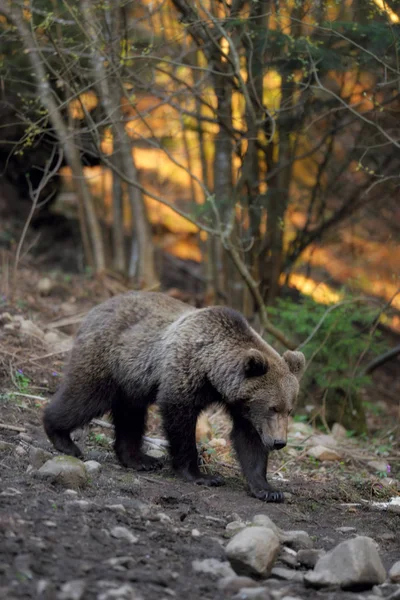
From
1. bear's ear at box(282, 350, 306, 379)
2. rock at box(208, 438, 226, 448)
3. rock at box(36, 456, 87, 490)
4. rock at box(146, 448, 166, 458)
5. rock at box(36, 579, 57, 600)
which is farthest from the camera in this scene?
rock at box(208, 438, 226, 448)

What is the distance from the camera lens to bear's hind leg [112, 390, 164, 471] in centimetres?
723

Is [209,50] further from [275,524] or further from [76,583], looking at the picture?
[76,583]

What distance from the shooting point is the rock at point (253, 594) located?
12.9 feet

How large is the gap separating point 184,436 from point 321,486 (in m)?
1.50

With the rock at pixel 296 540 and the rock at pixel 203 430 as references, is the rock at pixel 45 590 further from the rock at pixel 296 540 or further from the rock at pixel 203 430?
the rock at pixel 203 430

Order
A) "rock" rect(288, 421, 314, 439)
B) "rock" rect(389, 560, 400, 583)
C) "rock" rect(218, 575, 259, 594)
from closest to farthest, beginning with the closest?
"rock" rect(218, 575, 259, 594), "rock" rect(389, 560, 400, 583), "rock" rect(288, 421, 314, 439)

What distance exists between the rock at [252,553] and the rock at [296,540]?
1.93 feet

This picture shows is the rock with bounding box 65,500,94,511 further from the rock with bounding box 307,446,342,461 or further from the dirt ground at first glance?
the rock with bounding box 307,446,342,461

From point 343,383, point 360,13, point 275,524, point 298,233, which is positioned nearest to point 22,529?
point 275,524

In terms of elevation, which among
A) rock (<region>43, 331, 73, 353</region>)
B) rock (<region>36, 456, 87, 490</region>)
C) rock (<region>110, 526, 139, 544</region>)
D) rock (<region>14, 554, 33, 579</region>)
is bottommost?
rock (<region>43, 331, 73, 353</region>)

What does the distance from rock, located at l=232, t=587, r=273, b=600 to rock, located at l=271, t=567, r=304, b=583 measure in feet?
1.88

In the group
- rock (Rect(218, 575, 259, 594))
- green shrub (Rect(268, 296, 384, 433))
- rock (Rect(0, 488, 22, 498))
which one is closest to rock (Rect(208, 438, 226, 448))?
green shrub (Rect(268, 296, 384, 433))

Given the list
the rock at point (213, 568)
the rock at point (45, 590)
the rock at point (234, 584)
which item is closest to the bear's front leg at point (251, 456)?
the rock at point (213, 568)

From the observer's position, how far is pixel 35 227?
16.1 metres
